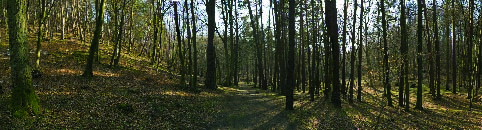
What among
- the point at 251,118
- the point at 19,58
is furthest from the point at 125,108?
the point at 251,118

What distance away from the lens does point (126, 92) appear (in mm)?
16875

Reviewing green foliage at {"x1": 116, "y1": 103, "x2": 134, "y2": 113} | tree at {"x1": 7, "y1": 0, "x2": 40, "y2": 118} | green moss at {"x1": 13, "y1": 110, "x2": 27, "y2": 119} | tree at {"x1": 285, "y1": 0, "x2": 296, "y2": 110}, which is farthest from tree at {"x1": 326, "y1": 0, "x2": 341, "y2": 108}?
green moss at {"x1": 13, "y1": 110, "x2": 27, "y2": 119}

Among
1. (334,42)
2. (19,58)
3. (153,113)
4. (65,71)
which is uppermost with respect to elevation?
(334,42)

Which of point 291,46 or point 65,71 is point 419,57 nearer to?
point 291,46

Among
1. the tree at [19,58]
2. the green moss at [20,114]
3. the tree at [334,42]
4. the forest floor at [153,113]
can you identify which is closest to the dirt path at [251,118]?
the forest floor at [153,113]

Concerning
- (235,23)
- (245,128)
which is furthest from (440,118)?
(235,23)

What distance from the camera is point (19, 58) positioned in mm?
9844

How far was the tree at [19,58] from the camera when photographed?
9734 millimetres

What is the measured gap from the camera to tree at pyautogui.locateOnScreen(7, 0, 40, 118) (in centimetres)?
973

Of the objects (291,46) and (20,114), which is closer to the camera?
(20,114)

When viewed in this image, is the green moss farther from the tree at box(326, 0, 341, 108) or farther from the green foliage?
the tree at box(326, 0, 341, 108)

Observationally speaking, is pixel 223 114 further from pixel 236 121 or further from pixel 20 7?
pixel 20 7

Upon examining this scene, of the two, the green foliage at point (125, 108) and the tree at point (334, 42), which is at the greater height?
the tree at point (334, 42)

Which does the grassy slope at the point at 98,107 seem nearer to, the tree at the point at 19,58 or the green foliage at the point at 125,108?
the green foliage at the point at 125,108
